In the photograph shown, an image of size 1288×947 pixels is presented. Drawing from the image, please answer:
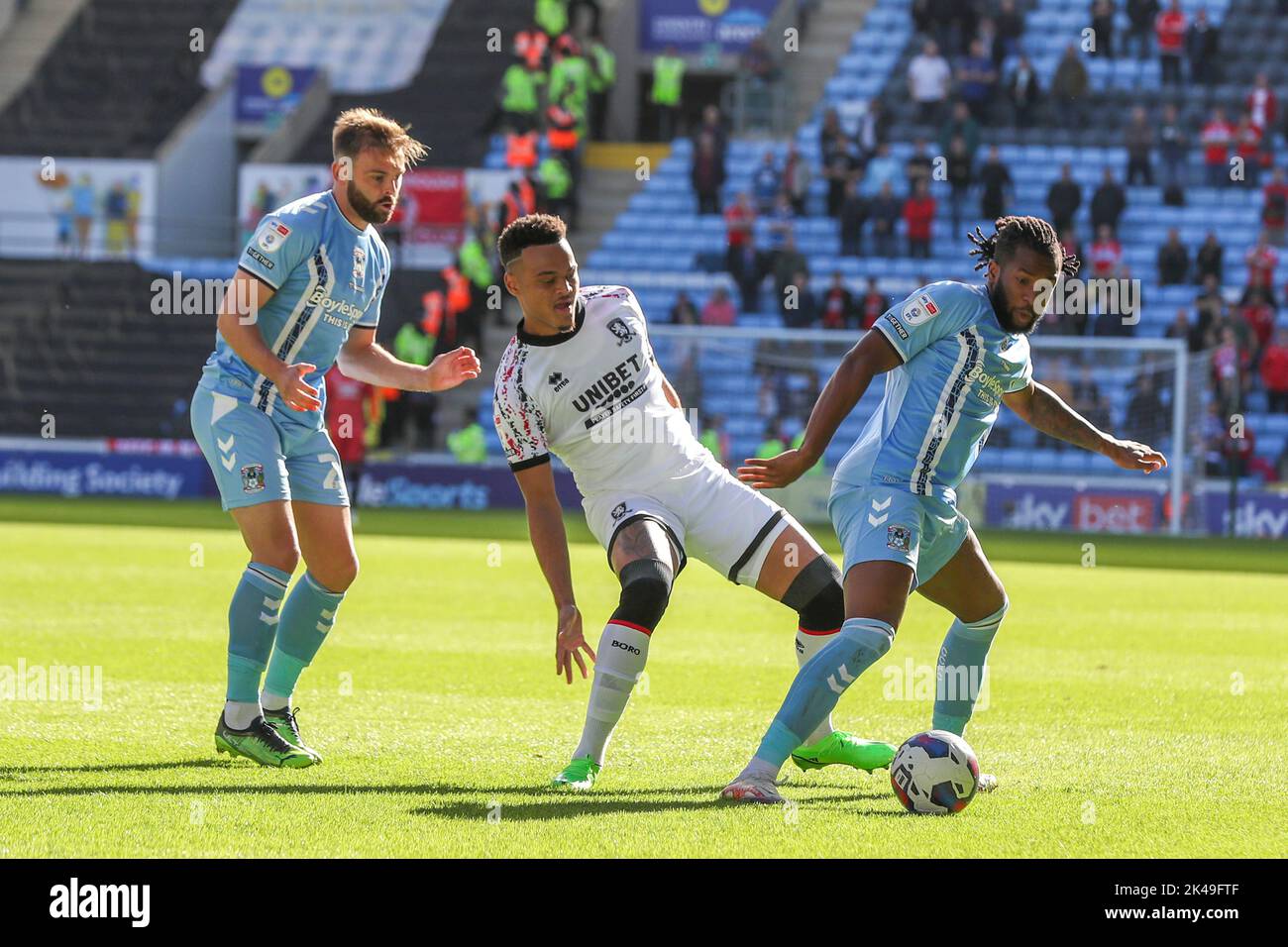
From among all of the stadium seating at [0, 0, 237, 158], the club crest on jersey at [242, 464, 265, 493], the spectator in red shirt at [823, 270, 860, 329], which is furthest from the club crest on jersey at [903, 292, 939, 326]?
the stadium seating at [0, 0, 237, 158]

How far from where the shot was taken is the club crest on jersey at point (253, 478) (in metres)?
7.07

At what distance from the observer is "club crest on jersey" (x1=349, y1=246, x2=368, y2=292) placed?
7375 mm

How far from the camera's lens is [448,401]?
29484 mm

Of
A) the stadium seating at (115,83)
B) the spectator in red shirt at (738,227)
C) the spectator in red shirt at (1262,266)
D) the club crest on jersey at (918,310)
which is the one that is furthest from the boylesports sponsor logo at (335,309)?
the stadium seating at (115,83)

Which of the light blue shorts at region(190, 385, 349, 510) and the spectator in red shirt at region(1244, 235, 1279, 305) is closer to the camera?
the light blue shorts at region(190, 385, 349, 510)

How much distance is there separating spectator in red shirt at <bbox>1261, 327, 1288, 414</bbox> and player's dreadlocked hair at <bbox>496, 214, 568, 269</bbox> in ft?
71.2

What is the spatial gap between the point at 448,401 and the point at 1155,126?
13.0 m

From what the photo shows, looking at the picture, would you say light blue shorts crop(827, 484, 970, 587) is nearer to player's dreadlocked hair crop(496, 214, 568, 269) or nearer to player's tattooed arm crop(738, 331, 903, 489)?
player's tattooed arm crop(738, 331, 903, 489)

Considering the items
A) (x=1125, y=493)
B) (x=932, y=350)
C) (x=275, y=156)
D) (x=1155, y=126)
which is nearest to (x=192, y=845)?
(x=932, y=350)

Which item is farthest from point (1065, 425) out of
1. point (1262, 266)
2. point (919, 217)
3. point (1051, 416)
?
point (919, 217)

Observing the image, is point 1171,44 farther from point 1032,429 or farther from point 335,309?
point 335,309

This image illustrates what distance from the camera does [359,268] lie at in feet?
24.3

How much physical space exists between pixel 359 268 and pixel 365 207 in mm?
250
